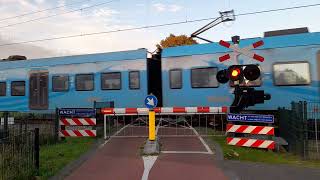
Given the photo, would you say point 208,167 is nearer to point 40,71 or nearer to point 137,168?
point 137,168

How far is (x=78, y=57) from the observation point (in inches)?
847

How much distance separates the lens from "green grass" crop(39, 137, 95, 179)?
9.85 meters

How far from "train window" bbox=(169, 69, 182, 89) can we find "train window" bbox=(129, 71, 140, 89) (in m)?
1.76

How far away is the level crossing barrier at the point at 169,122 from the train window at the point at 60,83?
4520mm

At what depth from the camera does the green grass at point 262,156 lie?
10680mm

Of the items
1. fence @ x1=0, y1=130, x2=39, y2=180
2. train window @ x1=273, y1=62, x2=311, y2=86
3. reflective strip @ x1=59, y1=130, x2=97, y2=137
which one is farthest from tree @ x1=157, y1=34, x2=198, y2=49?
fence @ x1=0, y1=130, x2=39, y2=180

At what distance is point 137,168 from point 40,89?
14.4m

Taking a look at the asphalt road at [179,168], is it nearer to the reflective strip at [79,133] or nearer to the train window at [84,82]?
the reflective strip at [79,133]

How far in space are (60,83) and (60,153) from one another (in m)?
10.6

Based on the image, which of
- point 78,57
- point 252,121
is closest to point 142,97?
point 78,57

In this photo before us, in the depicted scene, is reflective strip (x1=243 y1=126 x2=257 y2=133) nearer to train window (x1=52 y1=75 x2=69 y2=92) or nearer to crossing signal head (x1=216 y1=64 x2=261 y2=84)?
crossing signal head (x1=216 y1=64 x2=261 y2=84)


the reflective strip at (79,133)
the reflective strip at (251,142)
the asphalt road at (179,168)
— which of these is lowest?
the asphalt road at (179,168)

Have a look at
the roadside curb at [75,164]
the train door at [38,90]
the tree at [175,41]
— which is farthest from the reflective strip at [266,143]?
the tree at [175,41]

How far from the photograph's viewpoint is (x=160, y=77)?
65.8 feet
